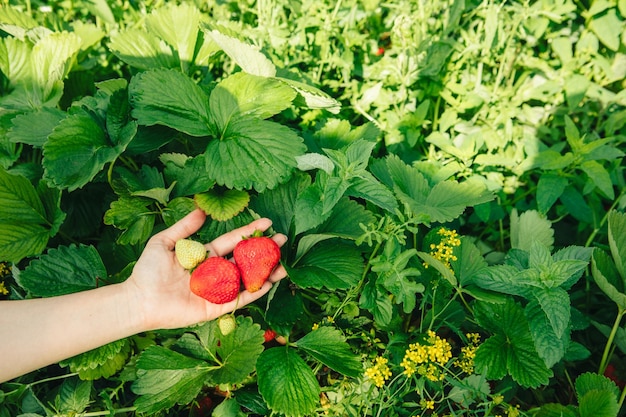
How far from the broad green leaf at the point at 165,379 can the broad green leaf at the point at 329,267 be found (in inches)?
14.2

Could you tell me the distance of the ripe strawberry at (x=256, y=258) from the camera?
4.17ft

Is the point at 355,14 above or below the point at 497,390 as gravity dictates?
above

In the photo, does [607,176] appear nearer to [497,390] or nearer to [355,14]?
[497,390]

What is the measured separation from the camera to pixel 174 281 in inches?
54.0

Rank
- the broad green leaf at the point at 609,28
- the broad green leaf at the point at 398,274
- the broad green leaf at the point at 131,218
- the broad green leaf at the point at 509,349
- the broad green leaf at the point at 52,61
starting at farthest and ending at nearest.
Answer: the broad green leaf at the point at 609,28
the broad green leaf at the point at 52,61
the broad green leaf at the point at 131,218
the broad green leaf at the point at 509,349
the broad green leaf at the point at 398,274

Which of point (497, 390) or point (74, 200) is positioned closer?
point (497, 390)

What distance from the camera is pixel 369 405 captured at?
129cm

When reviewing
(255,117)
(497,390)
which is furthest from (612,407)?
(255,117)

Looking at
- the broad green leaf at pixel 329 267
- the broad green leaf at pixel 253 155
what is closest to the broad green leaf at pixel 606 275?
the broad green leaf at pixel 329 267

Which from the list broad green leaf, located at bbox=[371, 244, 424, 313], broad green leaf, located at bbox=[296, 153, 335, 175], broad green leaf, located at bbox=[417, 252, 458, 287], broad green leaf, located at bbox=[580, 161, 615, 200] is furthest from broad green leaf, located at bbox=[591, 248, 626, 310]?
broad green leaf, located at bbox=[296, 153, 335, 175]

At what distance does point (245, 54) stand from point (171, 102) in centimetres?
28

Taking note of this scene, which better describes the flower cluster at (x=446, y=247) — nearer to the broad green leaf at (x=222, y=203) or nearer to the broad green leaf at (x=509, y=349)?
the broad green leaf at (x=509, y=349)

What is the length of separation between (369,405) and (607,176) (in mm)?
1069

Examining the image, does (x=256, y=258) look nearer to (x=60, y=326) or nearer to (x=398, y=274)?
(x=398, y=274)
